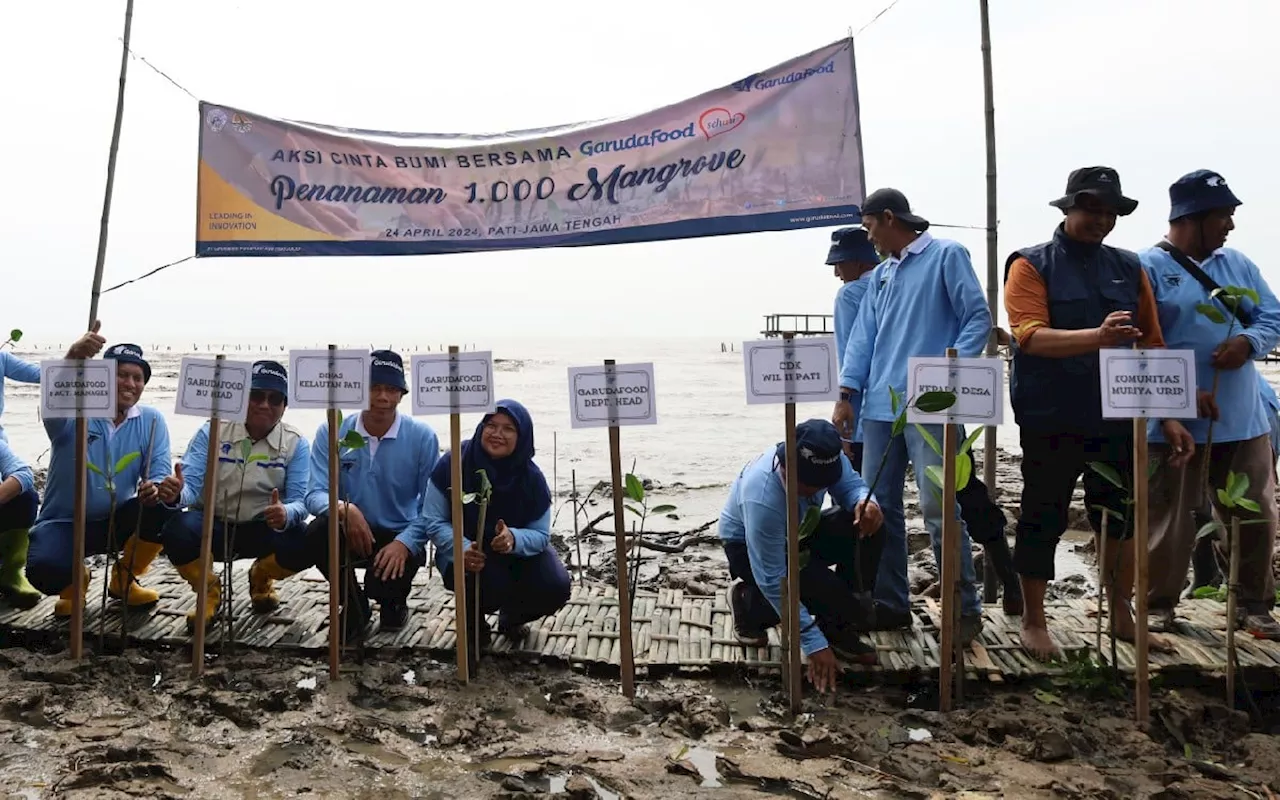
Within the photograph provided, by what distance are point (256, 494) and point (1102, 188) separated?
3743 millimetres

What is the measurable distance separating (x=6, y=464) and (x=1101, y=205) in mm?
4750

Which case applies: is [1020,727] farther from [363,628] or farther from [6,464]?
[6,464]

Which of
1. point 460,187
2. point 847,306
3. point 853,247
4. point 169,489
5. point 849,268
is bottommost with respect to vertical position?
point 169,489

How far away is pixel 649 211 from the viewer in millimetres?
4816

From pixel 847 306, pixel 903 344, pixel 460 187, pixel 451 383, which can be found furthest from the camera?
pixel 460 187

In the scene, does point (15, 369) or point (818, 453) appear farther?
point (15, 369)

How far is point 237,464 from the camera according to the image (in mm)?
3914

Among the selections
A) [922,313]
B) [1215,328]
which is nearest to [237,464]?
[922,313]

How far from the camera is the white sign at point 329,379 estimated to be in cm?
326

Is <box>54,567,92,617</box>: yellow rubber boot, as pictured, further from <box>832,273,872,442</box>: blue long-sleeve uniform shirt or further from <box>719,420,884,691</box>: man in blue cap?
<box>832,273,872,442</box>: blue long-sleeve uniform shirt

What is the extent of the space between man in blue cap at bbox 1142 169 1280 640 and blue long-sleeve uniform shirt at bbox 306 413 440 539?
10.3ft

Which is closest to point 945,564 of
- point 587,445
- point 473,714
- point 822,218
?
point 473,714

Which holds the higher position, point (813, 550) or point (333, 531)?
point (333, 531)

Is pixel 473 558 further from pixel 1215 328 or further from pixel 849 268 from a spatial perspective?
pixel 1215 328
